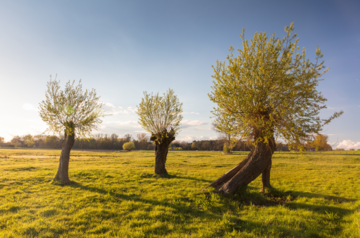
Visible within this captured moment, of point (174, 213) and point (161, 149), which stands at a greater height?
point (161, 149)

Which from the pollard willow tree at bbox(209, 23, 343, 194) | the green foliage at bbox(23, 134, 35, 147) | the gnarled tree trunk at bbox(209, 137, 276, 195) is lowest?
the green foliage at bbox(23, 134, 35, 147)

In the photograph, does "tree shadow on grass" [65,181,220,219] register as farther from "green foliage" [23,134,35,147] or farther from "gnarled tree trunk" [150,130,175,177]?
"green foliage" [23,134,35,147]

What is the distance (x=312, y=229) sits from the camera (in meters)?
7.45

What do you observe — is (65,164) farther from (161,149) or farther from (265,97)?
(265,97)

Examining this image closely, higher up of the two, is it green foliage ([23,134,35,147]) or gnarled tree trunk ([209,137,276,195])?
gnarled tree trunk ([209,137,276,195])

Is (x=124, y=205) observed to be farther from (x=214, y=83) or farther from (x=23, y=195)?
(x=214, y=83)

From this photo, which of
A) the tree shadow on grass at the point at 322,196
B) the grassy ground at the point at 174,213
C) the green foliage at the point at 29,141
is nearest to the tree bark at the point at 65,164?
the grassy ground at the point at 174,213

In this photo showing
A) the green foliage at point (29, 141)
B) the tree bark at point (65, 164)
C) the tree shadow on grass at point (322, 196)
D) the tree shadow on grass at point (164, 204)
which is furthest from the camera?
the green foliage at point (29, 141)

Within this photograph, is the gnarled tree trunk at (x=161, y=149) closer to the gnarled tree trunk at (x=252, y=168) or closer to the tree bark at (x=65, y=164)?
the tree bark at (x=65, y=164)

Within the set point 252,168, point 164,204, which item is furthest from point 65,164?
point 252,168

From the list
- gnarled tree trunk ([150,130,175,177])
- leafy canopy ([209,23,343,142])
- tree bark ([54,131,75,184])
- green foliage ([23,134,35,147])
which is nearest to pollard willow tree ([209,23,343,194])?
leafy canopy ([209,23,343,142])

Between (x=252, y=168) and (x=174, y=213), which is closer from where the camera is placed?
(x=174, y=213)

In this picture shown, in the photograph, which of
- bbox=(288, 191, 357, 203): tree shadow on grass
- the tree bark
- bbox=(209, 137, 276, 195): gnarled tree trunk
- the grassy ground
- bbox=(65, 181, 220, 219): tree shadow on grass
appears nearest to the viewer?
the grassy ground

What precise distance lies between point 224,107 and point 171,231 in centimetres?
864
